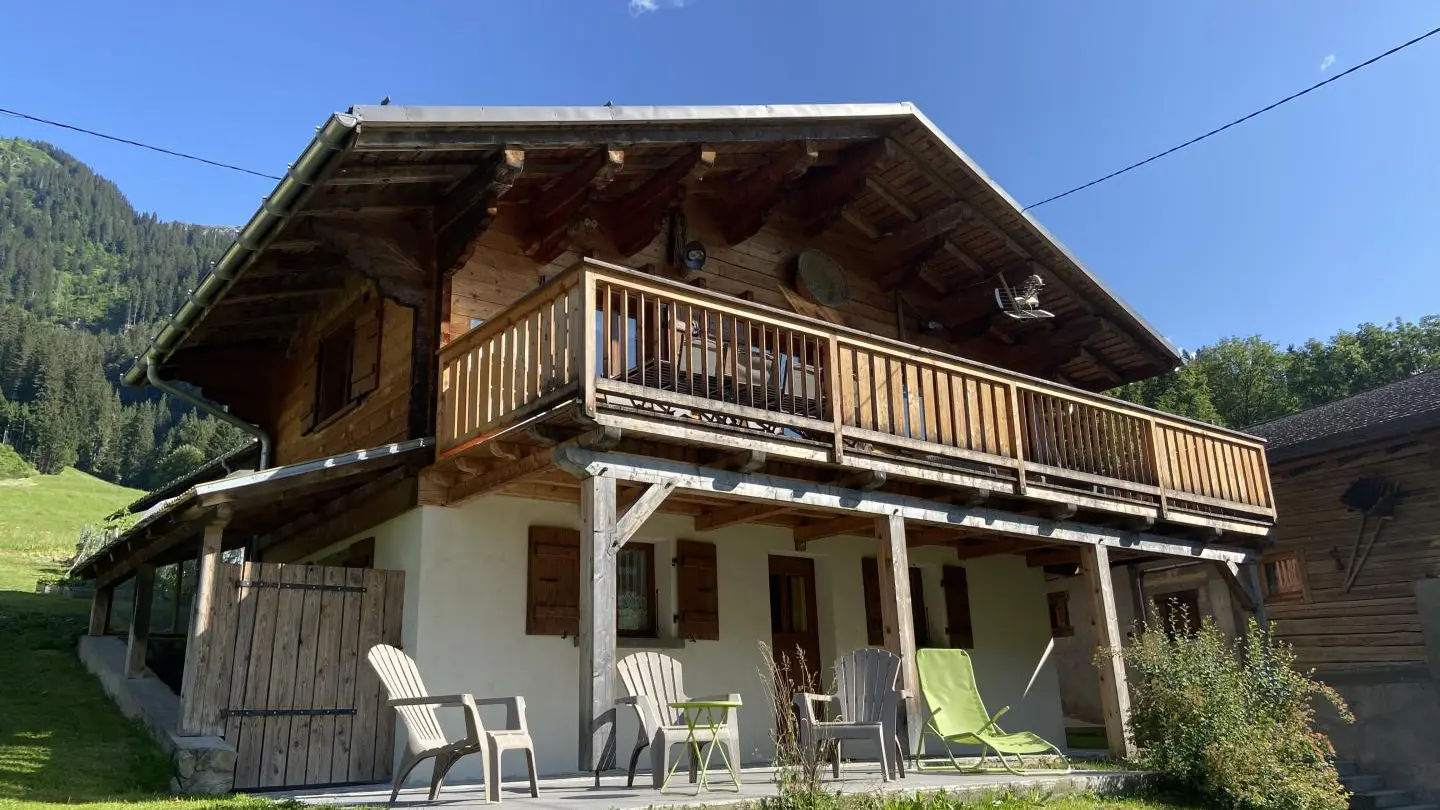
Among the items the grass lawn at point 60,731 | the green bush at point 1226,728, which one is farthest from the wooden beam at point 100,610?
the green bush at point 1226,728

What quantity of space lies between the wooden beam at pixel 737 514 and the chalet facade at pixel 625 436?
32mm

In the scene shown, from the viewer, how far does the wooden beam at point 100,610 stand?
11.7m

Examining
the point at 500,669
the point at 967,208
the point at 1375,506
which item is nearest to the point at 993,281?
the point at 967,208

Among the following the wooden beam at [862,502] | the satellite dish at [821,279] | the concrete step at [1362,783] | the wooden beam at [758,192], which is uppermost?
the wooden beam at [758,192]

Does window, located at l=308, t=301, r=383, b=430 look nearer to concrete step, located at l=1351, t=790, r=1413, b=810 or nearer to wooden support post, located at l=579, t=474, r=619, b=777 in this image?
wooden support post, located at l=579, t=474, r=619, b=777

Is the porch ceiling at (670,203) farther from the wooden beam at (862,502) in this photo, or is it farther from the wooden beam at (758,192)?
the wooden beam at (862,502)

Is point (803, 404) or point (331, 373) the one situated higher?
point (331, 373)

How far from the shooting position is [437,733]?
240 inches

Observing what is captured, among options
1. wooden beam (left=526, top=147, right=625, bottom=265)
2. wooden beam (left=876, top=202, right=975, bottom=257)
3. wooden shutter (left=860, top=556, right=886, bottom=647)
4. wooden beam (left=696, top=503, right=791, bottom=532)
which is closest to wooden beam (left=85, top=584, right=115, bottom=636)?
wooden beam (left=526, top=147, right=625, bottom=265)

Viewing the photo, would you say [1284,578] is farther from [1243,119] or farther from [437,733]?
[437,733]

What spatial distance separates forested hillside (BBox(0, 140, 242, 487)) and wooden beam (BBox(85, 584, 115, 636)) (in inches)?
161

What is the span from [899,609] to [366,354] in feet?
17.4

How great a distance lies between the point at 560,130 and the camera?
8.27 meters

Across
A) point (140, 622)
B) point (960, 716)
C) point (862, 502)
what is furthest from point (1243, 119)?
point (140, 622)
